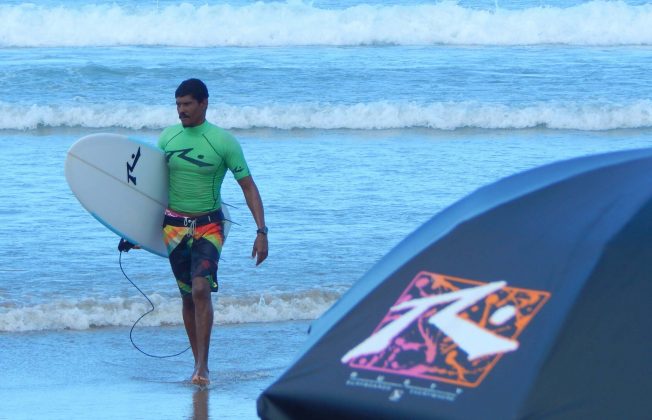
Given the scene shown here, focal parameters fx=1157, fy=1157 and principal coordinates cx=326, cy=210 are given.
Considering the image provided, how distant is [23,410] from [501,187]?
3383mm

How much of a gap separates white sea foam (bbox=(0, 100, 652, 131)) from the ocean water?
0.03 m

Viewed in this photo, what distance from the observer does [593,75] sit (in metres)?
20.8

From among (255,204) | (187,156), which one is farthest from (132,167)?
(255,204)

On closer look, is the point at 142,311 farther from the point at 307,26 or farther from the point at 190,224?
the point at 307,26

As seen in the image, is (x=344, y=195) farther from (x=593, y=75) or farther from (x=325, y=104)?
(x=593, y=75)

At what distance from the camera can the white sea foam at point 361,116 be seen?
16469mm

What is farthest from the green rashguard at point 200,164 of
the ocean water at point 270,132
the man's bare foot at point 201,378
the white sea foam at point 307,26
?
the white sea foam at point 307,26

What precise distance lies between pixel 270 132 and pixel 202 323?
9.90m

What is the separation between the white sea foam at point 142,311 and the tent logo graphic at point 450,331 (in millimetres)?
4750

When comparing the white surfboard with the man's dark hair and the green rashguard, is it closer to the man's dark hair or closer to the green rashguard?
the green rashguard

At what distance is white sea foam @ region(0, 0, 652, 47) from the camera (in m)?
25.7

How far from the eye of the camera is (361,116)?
16812 millimetres

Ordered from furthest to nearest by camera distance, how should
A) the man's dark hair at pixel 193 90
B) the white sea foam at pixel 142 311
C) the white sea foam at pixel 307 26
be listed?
the white sea foam at pixel 307 26 < the white sea foam at pixel 142 311 < the man's dark hair at pixel 193 90

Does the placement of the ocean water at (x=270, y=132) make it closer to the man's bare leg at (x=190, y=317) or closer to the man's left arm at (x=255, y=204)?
the man's bare leg at (x=190, y=317)
